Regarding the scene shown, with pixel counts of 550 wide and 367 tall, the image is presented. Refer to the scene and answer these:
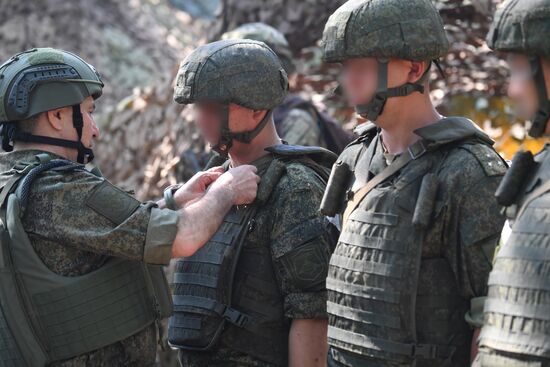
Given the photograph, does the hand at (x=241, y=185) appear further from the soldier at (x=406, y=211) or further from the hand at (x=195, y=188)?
the soldier at (x=406, y=211)

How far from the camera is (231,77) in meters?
4.07

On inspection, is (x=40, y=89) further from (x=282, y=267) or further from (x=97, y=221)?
(x=282, y=267)

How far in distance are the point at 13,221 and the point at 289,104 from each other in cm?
299

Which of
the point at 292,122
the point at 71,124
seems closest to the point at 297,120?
the point at 292,122

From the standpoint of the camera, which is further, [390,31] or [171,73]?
[171,73]

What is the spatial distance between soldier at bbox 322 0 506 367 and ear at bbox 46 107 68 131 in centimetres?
124

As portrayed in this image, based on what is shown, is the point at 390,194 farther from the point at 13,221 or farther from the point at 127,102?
the point at 127,102

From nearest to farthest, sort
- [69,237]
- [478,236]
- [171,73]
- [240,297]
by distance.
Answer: [478,236]
[69,237]
[240,297]
[171,73]

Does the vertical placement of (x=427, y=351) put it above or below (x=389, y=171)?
below

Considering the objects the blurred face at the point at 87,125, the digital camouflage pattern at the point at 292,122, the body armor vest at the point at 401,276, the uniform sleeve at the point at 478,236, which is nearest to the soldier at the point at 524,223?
the uniform sleeve at the point at 478,236

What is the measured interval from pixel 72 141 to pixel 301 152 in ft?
3.23

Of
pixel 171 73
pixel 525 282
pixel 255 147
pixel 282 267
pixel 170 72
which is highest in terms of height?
pixel 525 282

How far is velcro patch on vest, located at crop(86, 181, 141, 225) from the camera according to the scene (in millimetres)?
3881

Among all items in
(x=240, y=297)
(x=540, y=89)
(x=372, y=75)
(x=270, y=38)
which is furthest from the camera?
(x=270, y=38)
